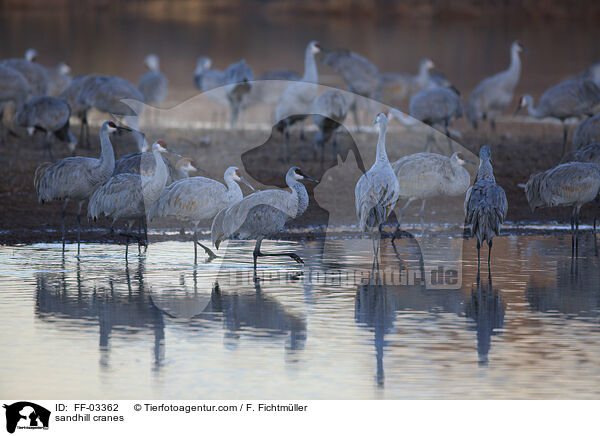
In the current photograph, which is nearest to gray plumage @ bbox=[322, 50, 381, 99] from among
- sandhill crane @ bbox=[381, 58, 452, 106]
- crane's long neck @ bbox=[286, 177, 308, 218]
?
sandhill crane @ bbox=[381, 58, 452, 106]

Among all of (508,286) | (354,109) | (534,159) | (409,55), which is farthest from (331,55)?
(409,55)

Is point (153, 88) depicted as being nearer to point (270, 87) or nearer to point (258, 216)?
point (270, 87)

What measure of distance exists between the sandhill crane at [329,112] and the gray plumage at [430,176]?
4.15 m

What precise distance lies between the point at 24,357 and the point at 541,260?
5430 mm

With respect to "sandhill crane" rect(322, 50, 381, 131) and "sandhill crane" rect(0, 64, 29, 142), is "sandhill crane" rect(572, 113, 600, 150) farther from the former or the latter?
"sandhill crane" rect(0, 64, 29, 142)

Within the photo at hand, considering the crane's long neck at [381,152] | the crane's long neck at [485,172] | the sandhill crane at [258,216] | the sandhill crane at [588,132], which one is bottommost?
the sandhill crane at [258,216]

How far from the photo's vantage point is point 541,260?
11.6 m

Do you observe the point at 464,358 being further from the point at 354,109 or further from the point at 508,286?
the point at 354,109

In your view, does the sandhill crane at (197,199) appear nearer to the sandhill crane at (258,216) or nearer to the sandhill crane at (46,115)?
the sandhill crane at (258,216)

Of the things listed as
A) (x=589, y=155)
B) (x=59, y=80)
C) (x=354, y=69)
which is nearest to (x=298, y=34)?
(x=59, y=80)

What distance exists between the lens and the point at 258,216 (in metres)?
11.1
